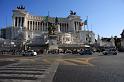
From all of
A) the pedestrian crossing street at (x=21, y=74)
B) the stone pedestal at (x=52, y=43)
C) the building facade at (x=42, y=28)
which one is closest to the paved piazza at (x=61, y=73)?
the pedestrian crossing street at (x=21, y=74)

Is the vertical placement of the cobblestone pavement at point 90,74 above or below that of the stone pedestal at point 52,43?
below

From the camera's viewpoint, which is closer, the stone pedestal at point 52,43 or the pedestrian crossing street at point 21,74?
the pedestrian crossing street at point 21,74

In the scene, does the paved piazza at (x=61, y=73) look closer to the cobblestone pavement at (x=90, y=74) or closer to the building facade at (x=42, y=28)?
the cobblestone pavement at (x=90, y=74)

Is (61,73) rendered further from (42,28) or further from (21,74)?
(42,28)

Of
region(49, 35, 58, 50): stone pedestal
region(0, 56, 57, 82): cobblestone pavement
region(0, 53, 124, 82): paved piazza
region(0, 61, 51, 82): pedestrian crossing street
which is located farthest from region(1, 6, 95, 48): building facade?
region(0, 61, 51, 82): pedestrian crossing street

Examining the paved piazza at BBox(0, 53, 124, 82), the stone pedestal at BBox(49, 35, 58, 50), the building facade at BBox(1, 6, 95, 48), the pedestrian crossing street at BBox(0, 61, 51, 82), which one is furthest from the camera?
the building facade at BBox(1, 6, 95, 48)

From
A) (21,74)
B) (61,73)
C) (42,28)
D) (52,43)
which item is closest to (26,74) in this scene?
(21,74)

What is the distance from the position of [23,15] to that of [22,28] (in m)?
11.4

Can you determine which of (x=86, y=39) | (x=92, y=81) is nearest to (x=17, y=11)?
(x=86, y=39)

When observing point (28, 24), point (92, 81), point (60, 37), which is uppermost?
point (28, 24)

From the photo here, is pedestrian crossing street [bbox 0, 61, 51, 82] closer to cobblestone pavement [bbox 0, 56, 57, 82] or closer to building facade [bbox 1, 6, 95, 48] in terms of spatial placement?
cobblestone pavement [bbox 0, 56, 57, 82]

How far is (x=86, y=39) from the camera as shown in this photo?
15100 cm

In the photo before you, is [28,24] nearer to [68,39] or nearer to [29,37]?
[29,37]

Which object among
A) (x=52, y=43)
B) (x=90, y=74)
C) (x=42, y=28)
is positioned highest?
(x=42, y=28)
